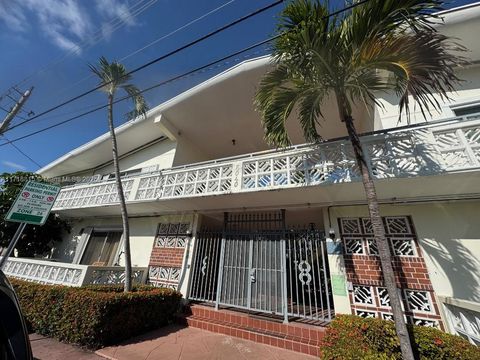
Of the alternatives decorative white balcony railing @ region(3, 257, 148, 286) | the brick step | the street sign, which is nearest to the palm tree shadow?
the brick step

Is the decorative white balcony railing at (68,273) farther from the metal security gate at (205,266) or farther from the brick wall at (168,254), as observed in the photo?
the metal security gate at (205,266)

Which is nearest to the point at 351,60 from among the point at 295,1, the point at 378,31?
the point at 378,31

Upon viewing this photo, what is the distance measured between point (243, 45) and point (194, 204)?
183 inches

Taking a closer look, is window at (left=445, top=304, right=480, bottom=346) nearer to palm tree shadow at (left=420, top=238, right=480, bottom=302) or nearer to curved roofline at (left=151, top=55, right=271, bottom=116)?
palm tree shadow at (left=420, top=238, right=480, bottom=302)

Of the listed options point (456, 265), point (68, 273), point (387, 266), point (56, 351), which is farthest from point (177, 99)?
point (456, 265)

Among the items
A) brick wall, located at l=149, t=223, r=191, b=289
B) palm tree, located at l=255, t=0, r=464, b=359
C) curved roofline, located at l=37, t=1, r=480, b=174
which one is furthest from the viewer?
brick wall, located at l=149, t=223, r=191, b=289

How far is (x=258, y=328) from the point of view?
5.35 m

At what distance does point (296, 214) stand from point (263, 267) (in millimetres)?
2066

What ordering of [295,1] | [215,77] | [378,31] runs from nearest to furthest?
[378,31] < [295,1] < [215,77]

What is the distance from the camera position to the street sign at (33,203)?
3965mm

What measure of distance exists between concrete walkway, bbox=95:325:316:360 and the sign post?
2874 millimetres

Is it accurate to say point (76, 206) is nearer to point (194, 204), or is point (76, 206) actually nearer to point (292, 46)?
point (194, 204)

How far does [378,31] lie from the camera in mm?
3275

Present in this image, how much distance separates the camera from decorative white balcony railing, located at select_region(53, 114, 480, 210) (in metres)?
4.04
